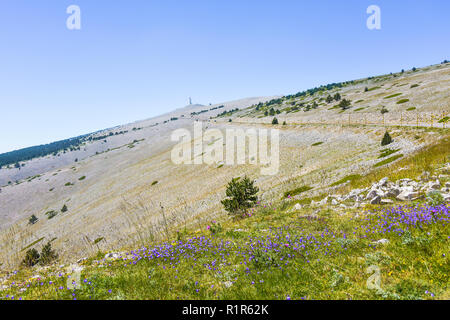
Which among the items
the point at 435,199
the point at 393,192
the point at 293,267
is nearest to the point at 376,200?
the point at 393,192

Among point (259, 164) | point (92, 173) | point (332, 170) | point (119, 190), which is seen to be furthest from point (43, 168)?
point (332, 170)

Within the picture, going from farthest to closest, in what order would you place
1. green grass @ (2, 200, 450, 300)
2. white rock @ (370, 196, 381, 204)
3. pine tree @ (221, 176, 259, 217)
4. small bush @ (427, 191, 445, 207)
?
pine tree @ (221, 176, 259, 217)
white rock @ (370, 196, 381, 204)
small bush @ (427, 191, 445, 207)
green grass @ (2, 200, 450, 300)

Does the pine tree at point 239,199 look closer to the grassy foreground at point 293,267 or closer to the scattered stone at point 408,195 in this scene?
the grassy foreground at point 293,267

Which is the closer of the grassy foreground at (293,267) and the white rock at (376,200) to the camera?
the grassy foreground at (293,267)

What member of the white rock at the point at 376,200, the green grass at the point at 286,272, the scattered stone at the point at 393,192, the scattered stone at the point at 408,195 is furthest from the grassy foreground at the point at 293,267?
the scattered stone at the point at 393,192

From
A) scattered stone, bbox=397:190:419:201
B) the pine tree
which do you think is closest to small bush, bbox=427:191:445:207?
scattered stone, bbox=397:190:419:201

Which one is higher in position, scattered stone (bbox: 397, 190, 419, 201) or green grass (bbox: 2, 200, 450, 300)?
scattered stone (bbox: 397, 190, 419, 201)

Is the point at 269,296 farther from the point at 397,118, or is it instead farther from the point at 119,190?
the point at 119,190

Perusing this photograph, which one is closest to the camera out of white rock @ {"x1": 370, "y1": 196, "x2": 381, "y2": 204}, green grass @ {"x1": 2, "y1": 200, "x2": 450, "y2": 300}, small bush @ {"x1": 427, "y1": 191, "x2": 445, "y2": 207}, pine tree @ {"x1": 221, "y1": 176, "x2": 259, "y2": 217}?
green grass @ {"x1": 2, "y1": 200, "x2": 450, "y2": 300}

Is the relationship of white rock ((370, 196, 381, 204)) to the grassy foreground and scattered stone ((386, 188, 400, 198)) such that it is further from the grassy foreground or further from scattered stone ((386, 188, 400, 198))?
the grassy foreground

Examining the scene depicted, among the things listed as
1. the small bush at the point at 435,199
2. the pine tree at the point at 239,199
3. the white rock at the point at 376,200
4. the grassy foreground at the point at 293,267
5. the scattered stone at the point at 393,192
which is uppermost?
the small bush at the point at 435,199

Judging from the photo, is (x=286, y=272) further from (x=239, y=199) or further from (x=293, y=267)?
(x=239, y=199)

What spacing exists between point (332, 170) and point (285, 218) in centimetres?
1679

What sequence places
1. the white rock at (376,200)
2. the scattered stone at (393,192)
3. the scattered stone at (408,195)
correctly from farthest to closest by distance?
the scattered stone at (393,192), the white rock at (376,200), the scattered stone at (408,195)
